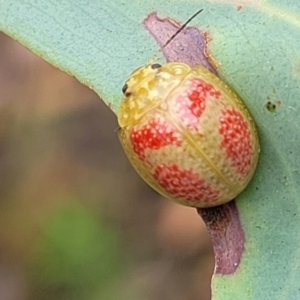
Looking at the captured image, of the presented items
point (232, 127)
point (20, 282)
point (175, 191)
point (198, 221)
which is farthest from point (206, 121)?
point (20, 282)

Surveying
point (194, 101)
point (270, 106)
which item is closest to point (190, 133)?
point (194, 101)

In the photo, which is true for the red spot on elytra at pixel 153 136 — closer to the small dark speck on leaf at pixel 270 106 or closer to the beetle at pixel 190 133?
the beetle at pixel 190 133

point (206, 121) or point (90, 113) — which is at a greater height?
point (206, 121)

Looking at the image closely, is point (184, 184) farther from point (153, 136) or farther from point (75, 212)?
point (75, 212)

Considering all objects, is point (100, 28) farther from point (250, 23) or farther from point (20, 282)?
point (20, 282)

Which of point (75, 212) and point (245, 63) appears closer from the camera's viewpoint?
point (245, 63)

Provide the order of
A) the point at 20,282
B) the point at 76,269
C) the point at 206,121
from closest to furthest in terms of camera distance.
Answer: the point at 206,121
the point at 76,269
the point at 20,282

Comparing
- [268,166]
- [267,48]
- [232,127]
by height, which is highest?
[267,48]
